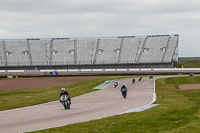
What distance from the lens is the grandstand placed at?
109m

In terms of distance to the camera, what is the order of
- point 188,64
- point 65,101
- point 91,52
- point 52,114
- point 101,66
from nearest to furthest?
point 52,114 < point 65,101 < point 101,66 < point 188,64 < point 91,52

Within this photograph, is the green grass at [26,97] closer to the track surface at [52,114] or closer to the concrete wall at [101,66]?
the track surface at [52,114]

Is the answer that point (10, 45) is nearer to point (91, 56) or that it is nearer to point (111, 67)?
point (91, 56)

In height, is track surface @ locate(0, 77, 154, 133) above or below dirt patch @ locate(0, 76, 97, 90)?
above

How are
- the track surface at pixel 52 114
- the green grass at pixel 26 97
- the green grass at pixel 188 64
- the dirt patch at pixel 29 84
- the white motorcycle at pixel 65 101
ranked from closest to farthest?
the track surface at pixel 52 114, the white motorcycle at pixel 65 101, the green grass at pixel 26 97, the dirt patch at pixel 29 84, the green grass at pixel 188 64

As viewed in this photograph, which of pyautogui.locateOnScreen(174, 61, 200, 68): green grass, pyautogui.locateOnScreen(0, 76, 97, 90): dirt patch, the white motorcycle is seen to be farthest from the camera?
pyautogui.locateOnScreen(174, 61, 200, 68): green grass

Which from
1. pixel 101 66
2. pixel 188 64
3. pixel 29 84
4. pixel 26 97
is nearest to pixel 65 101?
pixel 26 97

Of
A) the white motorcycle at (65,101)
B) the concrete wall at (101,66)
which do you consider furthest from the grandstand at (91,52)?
the white motorcycle at (65,101)

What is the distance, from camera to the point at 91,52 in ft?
379

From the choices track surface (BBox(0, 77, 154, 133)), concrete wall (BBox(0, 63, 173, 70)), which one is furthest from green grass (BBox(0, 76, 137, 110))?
concrete wall (BBox(0, 63, 173, 70))

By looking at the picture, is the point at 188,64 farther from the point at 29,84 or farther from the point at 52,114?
the point at 52,114

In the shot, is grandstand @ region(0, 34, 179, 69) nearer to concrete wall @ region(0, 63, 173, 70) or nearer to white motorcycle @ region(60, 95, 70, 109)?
concrete wall @ region(0, 63, 173, 70)

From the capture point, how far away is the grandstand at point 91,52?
10912 cm

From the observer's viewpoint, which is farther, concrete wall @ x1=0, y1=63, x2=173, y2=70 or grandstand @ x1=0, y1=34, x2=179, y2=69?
grandstand @ x1=0, y1=34, x2=179, y2=69
